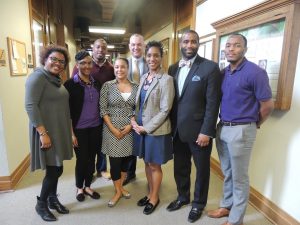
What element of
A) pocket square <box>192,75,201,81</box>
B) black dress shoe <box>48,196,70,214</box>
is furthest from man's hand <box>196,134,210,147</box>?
black dress shoe <box>48,196,70,214</box>

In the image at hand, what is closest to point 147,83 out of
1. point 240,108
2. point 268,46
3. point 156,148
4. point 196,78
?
point 196,78

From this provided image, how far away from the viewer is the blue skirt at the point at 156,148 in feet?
6.37

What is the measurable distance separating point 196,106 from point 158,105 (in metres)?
0.32

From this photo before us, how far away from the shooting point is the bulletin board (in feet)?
8.24

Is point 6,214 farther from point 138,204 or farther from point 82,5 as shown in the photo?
point 82,5

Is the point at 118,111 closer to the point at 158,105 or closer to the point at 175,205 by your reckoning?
the point at 158,105

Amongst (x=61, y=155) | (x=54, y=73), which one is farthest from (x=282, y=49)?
(x=61, y=155)

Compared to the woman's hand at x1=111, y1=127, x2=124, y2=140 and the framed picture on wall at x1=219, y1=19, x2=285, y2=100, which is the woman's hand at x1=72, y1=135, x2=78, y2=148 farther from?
the framed picture on wall at x1=219, y1=19, x2=285, y2=100

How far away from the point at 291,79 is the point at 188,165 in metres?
1.10

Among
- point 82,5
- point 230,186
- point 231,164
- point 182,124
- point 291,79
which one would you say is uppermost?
point 82,5

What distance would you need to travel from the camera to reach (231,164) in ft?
5.81

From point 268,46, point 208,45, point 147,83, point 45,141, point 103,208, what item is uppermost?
point 208,45

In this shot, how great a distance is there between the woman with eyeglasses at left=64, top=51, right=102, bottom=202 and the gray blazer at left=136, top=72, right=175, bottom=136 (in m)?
0.50

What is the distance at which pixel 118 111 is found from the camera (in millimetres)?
2078
